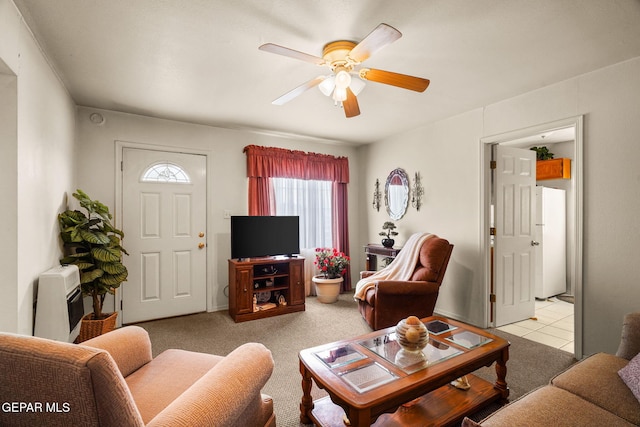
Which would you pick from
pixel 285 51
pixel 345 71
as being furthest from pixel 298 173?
pixel 285 51

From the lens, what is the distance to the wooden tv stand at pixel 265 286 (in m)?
3.56

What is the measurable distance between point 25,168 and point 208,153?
218cm

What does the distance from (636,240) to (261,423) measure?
2.91 metres

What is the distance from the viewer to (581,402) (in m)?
1.33

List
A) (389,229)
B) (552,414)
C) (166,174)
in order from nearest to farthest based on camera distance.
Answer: (552,414)
(166,174)
(389,229)

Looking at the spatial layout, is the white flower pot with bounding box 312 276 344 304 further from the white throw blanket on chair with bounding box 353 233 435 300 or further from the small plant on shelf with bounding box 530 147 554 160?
the small plant on shelf with bounding box 530 147 554 160

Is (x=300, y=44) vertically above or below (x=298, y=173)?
above

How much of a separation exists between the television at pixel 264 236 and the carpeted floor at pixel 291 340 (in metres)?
0.81

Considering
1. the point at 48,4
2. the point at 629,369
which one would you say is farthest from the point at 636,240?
the point at 48,4

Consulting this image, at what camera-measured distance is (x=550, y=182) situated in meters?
4.96

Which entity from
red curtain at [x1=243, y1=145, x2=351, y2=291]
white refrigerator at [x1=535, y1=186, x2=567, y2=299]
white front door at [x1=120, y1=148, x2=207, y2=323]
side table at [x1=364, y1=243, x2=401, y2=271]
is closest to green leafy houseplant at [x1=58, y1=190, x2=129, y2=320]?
white front door at [x1=120, y1=148, x2=207, y2=323]

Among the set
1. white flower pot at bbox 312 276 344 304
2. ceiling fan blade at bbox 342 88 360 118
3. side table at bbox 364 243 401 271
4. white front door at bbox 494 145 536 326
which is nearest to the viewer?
ceiling fan blade at bbox 342 88 360 118

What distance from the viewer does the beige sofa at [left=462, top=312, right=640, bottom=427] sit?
1.21 meters

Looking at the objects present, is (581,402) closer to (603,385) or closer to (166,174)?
(603,385)
